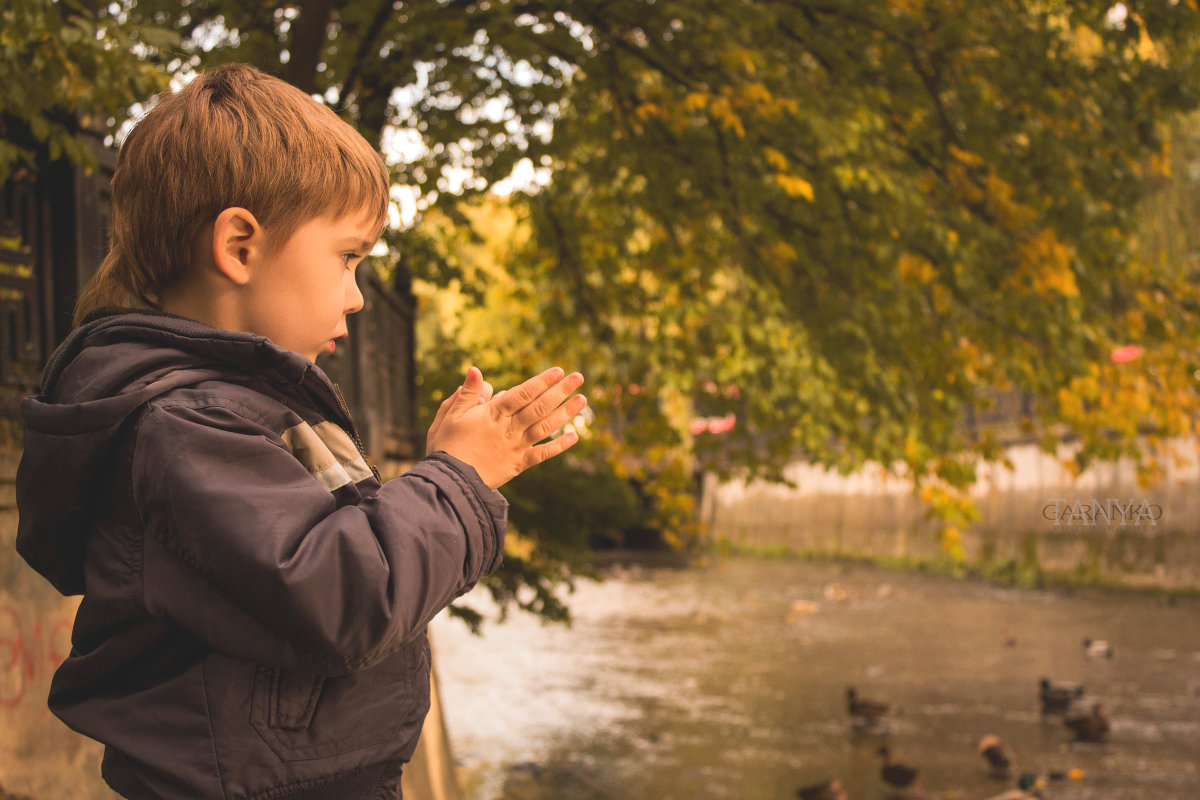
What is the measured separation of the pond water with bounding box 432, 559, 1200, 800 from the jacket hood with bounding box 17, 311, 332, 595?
6047 mm

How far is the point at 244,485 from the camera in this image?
Result: 1.16 m

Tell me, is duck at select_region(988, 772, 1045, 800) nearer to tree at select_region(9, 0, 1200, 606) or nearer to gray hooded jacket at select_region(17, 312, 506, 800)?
tree at select_region(9, 0, 1200, 606)

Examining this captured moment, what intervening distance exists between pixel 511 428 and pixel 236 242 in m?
0.42

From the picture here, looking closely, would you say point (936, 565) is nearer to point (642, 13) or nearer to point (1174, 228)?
point (1174, 228)

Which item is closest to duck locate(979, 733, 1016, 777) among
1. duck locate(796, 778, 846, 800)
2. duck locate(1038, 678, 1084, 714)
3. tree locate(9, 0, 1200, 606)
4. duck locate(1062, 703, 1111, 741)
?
duck locate(1062, 703, 1111, 741)

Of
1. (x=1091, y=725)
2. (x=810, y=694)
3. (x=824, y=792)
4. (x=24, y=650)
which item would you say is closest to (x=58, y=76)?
(x=24, y=650)

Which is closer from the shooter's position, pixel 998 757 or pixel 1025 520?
pixel 998 757

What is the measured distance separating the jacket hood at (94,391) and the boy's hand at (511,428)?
0.21m

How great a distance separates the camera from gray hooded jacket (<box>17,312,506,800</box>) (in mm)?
1162

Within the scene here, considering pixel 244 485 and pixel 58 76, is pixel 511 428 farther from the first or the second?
pixel 58 76

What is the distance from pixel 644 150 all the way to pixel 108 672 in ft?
18.0

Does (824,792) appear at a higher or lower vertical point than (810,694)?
higher

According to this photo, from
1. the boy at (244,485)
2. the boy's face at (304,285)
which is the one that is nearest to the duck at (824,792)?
the boy at (244,485)

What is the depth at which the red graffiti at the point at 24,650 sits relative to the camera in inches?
113
